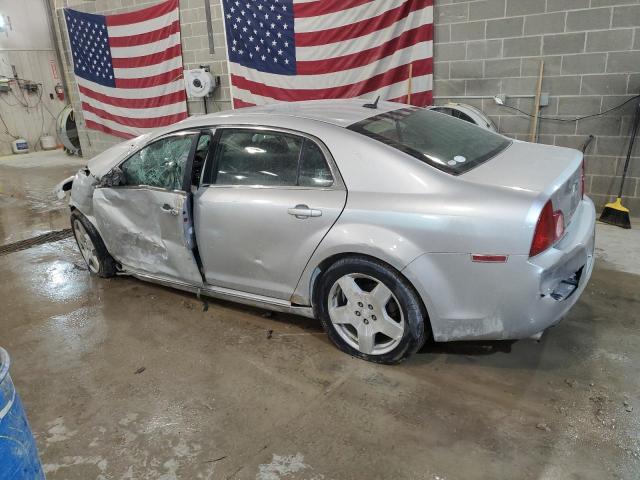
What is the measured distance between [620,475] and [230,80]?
746 centimetres

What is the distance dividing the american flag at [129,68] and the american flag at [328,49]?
1.55 meters

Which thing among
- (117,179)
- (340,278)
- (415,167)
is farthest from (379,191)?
(117,179)

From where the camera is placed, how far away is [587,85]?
204 inches

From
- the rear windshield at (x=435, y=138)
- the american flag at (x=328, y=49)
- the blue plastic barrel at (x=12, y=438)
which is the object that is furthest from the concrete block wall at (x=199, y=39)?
the blue plastic barrel at (x=12, y=438)

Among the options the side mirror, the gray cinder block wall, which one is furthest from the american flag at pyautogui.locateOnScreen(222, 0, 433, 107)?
the side mirror

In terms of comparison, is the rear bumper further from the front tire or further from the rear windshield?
the rear windshield

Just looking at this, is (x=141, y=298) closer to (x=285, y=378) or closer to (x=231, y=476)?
(x=285, y=378)

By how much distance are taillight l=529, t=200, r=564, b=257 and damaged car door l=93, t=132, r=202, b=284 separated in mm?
2097

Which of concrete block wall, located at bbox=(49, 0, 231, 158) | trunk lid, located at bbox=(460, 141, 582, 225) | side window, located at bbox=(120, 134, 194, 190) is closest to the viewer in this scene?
trunk lid, located at bbox=(460, 141, 582, 225)

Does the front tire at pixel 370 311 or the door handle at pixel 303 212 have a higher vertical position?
the door handle at pixel 303 212

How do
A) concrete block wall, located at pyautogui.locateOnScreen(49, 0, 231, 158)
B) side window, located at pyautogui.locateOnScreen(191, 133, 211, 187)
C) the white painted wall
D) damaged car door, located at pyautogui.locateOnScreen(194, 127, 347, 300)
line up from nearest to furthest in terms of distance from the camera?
damaged car door, located at pyautogui.locateOnScreen(194, 127, 347, 300) < side window, located at pyautogui.locateOnScreen(191, 133, 211, 187) < concrete block wall, located at pyautogui.locateOnScreen(49, 0, 231, 158) < the white painted wall

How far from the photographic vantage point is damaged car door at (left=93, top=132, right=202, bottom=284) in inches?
132

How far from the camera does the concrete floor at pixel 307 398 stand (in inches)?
85.3

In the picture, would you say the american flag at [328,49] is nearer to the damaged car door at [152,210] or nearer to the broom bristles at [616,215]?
the broom bristles at [616,215]
